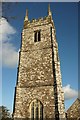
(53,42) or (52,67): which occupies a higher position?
(53,42)

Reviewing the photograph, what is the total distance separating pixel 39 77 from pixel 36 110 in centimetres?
345

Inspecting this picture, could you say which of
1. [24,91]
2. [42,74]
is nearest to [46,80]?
[42,74]

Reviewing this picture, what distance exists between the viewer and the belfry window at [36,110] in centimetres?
2015

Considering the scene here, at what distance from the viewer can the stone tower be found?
1991 centimetres

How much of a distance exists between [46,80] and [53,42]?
15.9 ft

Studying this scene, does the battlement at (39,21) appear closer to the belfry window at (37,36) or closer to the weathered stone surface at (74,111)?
the belfry window at (37,36)

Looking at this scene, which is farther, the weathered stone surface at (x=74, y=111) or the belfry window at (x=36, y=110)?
the weathered stone surface at (x=74, y=111)

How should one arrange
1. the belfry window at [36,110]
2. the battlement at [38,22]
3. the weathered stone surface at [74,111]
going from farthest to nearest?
the battlement at [38,22]
the weathered stone surface at [74,111]
the belfry window at [36,110]

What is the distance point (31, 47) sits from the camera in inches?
960

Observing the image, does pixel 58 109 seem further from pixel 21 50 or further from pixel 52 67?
pixel 21 50

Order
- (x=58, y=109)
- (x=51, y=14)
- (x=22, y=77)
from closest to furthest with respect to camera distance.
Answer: (x=58, y=109) < (x=22, y=77) < (x=51, y=14)

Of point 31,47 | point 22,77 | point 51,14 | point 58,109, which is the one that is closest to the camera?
point 58,109

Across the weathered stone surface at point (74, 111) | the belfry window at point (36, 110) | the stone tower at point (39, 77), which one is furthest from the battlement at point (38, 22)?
the weathered stone surface at point (74, 111)

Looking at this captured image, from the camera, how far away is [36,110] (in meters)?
20.5
